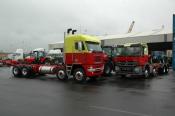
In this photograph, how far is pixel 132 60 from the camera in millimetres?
20266

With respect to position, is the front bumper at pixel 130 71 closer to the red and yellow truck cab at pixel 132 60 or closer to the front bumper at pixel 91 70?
the red and yellow truck cab at pixel 132 60

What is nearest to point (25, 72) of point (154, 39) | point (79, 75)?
point (79, 75)

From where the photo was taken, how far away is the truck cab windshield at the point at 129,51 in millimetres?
20361

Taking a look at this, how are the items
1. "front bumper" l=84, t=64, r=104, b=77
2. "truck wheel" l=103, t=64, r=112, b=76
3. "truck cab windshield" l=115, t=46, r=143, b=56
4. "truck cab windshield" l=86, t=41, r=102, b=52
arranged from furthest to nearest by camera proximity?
"truck wheel" l=103, t=64, r=112, b=76, "truck cab windshield" l=115, t=46, r=143, b=56, "truck cab windshield" l=86, t=41, r=102, b=52, "front bumper" l=84, t=64, r=104, b=77

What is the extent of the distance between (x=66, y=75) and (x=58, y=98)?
7595 mm

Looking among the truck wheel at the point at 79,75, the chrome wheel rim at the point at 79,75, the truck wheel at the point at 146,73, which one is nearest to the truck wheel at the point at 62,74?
the truck wheel at the point at 79,75

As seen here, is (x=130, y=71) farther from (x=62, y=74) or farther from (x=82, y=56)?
(x=62, y=74)

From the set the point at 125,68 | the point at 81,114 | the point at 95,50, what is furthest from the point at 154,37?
the point at 81,114

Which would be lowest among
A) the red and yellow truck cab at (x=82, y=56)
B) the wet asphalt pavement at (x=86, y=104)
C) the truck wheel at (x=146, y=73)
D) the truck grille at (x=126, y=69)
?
the wet asphalt pavement at (x=86, y=104)

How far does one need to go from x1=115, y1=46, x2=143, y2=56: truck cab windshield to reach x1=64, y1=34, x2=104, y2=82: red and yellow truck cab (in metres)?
2.80

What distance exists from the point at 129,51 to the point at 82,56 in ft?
15.2

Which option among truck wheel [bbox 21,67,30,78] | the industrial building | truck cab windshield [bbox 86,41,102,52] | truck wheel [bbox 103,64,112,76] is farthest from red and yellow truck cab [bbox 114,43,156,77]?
the industrial building

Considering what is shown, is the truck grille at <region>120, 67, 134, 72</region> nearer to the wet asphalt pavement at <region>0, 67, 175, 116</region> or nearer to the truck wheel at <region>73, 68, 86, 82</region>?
the truck wheel at <region>73, 68, 86, 82</region>

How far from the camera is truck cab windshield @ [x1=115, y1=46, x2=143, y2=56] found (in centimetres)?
2036
